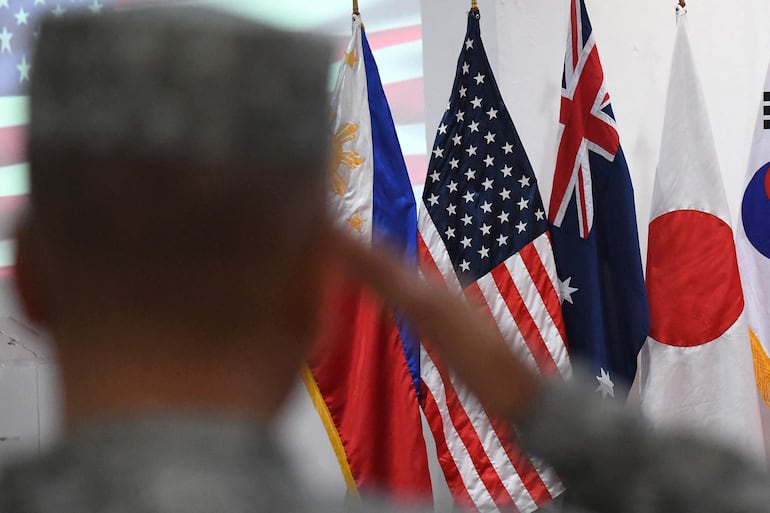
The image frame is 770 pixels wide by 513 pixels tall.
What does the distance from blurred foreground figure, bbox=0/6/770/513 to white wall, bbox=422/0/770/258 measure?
8.70 ft

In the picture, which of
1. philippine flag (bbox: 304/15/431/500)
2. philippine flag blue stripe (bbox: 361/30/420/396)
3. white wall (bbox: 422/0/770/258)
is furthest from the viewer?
white wall (bbox: 422/0/770/258)

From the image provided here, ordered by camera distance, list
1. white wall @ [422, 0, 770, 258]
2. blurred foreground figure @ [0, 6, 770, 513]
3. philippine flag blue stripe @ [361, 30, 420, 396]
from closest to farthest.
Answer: blurred foreground figure @ [0, 6, 770, 513]
philippine flag blue stripe @ [361, 30, 420, 396]
white wall @ [422, 0, 770, 258]

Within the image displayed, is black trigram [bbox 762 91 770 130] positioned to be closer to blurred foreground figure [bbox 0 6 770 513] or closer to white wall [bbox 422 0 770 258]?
white wall [bbox 422 0 770 258]

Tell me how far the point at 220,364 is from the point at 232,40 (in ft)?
0.36

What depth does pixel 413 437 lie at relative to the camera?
8.43 ft

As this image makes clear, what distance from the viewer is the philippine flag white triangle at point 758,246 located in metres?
2.78

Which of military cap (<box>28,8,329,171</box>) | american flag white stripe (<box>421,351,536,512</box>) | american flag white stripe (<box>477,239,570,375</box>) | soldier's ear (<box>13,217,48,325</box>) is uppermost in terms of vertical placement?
military cap (<box>28,8,329,171</box>)

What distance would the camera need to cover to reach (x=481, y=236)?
266 centimetres

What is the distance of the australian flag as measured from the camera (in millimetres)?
2650

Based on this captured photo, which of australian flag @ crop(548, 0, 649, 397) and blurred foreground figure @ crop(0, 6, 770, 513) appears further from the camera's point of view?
australian flag @ crop(548, 0, 649, 397)

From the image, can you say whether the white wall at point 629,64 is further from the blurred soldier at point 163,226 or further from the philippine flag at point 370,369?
the blurred soldier at point 163,226

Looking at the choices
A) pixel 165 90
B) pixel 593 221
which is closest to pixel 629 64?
pixel 593 221

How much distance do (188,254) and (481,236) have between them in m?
2.39

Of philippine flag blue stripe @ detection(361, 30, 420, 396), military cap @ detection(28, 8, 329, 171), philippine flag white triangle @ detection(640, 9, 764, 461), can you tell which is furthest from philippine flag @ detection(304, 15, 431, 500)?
military cap @ detection(28, 8, 329, 171)
